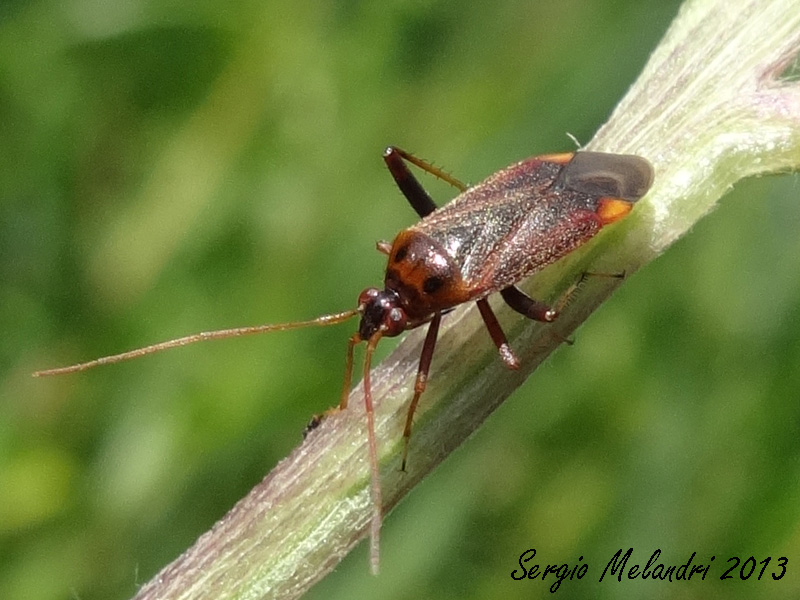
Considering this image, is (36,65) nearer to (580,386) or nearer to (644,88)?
(580,386)

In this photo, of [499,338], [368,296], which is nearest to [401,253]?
[368,296]

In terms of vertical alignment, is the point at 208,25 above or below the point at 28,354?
above

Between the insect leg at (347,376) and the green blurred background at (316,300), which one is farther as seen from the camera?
the green blurred background at (316,300)

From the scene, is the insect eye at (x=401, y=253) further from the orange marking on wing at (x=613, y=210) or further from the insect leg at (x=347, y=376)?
the orange marking on wing at (x=613, y=210)

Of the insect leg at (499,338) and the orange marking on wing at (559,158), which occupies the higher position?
the orange marking on wing at (559,158)

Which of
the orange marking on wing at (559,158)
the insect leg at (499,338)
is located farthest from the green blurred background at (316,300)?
the insect leg at (499,338)

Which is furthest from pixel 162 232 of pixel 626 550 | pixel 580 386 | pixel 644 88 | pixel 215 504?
pixel 644 88

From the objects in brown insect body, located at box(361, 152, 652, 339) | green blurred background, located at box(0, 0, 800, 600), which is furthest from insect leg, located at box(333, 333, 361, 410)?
green blurred background, located at box(0, 0, 800, 600)
